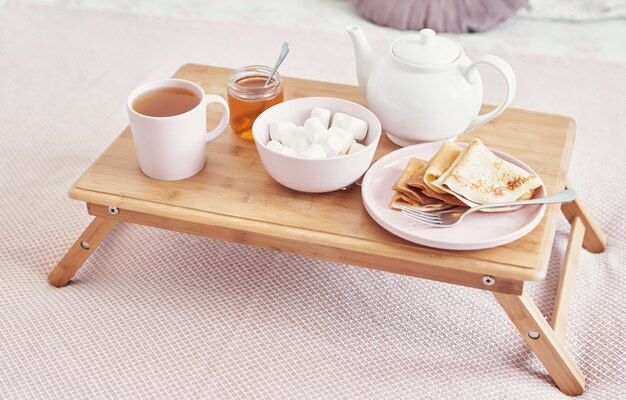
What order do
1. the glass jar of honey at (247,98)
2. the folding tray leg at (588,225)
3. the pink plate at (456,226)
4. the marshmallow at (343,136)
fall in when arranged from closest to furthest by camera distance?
the pink plate at (456,226), the marshmallow at (343,136), the glass jar of honey at (247,98), the folding tray leg at (588,225)

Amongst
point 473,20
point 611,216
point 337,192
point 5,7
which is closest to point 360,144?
point 337,192

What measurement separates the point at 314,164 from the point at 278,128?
121 millimetres

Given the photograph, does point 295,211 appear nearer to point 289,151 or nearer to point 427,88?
point 289,151

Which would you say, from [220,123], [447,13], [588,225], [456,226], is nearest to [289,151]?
[220,123]

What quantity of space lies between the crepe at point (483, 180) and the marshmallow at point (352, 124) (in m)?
0.16

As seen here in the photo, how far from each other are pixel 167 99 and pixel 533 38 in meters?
1.37

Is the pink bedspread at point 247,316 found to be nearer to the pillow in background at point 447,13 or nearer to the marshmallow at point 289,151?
the marshmallow at point 289,151

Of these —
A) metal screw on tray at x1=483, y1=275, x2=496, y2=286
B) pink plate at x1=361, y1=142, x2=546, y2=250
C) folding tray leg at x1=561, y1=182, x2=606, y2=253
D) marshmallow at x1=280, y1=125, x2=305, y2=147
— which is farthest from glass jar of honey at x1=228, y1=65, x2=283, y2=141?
folding tray leg at x1=561, y1=182, x2=606, y2=253

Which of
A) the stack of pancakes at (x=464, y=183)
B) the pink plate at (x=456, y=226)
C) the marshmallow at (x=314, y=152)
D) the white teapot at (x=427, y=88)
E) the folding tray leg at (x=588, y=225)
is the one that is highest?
the white teapot at (x=427, y=88)

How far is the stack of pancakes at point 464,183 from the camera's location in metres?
1.07

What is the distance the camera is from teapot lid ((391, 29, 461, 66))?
3.90 feet

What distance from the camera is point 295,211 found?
1098mm

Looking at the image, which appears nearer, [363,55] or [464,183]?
[464,183]

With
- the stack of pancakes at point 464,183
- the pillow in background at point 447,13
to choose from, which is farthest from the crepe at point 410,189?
the pillow in background at point 447,13
